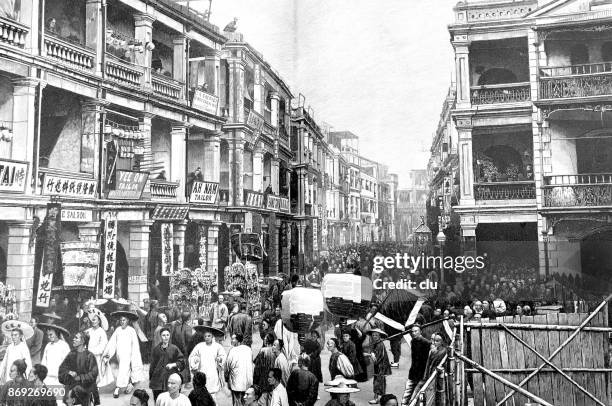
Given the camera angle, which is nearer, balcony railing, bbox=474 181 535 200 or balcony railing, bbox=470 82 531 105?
balcony railing, bbox=474 181 535 200

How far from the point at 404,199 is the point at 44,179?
559 cm

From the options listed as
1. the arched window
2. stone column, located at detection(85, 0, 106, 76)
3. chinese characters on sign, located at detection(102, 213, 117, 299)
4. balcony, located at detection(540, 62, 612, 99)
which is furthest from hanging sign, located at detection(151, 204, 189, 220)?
the arched window

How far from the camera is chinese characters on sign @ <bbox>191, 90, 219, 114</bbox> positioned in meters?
8.28

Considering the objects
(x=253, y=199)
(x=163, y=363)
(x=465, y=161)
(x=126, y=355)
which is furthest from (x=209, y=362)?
(x=465, y=161)

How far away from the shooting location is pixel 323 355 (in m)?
9.23

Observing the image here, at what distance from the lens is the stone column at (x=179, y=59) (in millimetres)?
8242

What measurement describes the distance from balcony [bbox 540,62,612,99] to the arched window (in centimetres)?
11

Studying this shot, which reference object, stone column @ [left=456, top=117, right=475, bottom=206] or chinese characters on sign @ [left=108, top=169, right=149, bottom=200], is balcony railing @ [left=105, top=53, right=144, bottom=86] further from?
stone column @ [left=456, top=117, right=475, bottom=206]

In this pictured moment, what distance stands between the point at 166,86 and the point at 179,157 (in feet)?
3.70

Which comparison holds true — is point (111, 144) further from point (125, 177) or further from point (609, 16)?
point (609, 16)

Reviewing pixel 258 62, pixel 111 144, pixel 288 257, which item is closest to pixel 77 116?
pixel 111 144

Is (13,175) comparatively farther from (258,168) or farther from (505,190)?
(505,190)

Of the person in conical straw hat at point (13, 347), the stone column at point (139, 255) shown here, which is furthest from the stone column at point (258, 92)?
the person in conical straw hat at point (13, 347)

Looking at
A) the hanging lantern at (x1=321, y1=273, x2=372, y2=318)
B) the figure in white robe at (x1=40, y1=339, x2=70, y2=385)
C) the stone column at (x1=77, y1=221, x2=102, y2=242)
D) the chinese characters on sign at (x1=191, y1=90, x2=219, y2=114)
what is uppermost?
the chinese characters on sign at (x1=191, y1=90, x2=219, y2=114)
